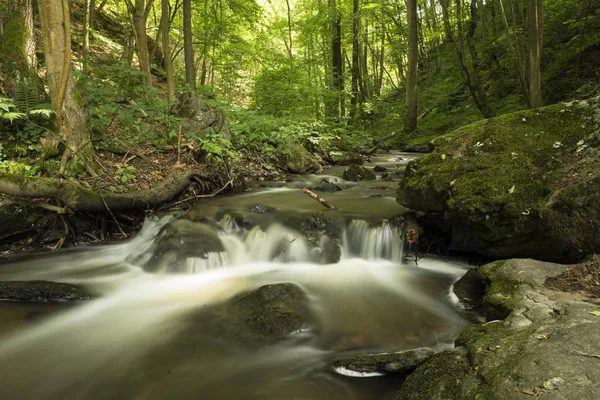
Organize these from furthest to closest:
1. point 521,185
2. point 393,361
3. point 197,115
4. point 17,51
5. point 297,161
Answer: point 297,161 → point 197,115 → point 17,51 → point 521,185 → point 393,361

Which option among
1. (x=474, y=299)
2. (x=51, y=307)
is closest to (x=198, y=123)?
(x=51, y=307)

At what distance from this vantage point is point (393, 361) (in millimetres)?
2785

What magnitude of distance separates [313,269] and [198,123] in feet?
17.1

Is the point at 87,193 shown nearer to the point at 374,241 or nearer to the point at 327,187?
the point at 374,241

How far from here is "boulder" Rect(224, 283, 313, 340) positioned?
144 inches

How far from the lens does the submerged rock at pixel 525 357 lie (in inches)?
71.1

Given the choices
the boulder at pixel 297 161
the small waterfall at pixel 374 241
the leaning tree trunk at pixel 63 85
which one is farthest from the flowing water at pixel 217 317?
the boulder at pixel 297 161

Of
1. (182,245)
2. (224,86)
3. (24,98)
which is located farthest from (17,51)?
(224,86)

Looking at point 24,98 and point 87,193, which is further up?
point 24,98

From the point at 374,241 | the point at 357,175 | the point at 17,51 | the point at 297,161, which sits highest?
the point at 17,51

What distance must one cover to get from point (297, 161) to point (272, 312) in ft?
24.0

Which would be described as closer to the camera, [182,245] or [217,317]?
[217,317]

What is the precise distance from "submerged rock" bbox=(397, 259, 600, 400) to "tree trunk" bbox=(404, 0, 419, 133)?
1414 centimetres

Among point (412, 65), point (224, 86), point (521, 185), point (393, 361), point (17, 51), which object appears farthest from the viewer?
point (224, 86)
